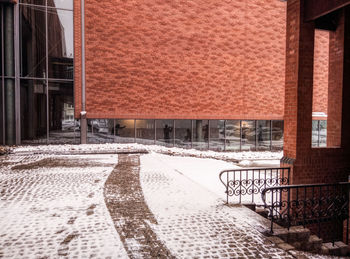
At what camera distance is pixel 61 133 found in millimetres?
16328

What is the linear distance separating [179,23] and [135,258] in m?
16.6

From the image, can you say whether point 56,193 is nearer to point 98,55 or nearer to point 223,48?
point 98,55

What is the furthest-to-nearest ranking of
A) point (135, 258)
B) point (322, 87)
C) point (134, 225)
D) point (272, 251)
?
point (322, 87) → point (134, 225) → point (272, 251) → point (135, 258)

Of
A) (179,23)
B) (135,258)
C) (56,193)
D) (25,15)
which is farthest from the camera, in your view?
(179,23)

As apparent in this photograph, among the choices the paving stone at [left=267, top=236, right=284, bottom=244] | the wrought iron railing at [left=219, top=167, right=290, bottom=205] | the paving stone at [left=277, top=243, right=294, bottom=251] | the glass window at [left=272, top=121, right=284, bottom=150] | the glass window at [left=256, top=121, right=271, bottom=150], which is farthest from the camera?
the glass window at [left=272, top=121, right=284, bottom=150]

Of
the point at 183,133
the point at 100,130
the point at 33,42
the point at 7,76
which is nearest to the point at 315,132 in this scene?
the point at 183,133

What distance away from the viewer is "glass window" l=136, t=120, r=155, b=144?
17375 mm

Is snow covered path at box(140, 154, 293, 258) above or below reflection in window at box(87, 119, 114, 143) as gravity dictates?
below

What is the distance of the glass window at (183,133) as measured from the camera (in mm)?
18172

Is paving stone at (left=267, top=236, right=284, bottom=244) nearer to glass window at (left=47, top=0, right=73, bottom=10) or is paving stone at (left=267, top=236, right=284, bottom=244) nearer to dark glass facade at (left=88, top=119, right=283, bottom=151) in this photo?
dark glass facade at (left=88, top=119, right=283, bottom=151)

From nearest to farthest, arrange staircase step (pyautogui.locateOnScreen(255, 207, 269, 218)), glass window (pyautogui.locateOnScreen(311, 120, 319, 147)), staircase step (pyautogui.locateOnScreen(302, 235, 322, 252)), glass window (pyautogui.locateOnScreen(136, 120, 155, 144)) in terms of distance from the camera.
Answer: staircase step (pyautogui.locateOnScreen(302, 235, 322, 252))
staircase step (pyautogui.locateOnScreen(255, 207, 269, 218))
glass window (pyautogui.locateOnScreen(136, 120, 155, 144))
glass window (pyautogui.locateOnScreen(311, 120, 319, 147))

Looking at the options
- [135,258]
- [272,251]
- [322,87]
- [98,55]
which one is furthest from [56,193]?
[322,87]

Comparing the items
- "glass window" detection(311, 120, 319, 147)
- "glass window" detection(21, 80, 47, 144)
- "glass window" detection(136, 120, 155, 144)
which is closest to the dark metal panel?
"glass window" detection(136, 120, 155, 144)

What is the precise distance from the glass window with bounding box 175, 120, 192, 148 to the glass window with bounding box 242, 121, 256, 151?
4436 millimetres
